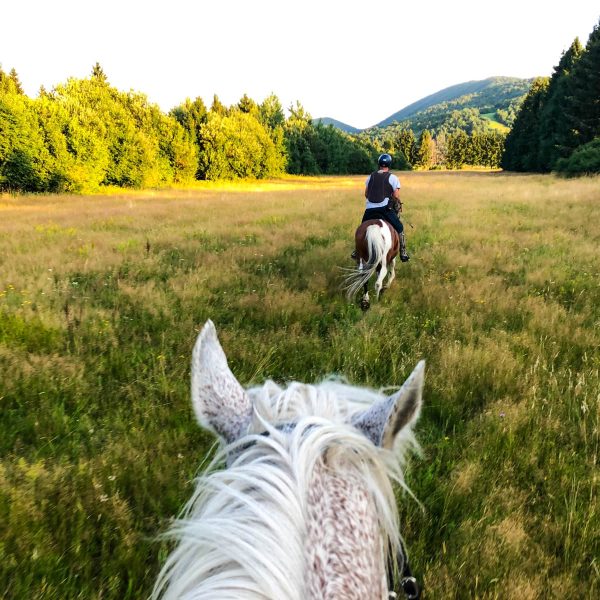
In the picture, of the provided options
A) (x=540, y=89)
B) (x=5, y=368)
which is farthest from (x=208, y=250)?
(x=540, y=89)

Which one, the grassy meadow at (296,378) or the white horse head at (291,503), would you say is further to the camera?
the grassy meadow at (296,378)

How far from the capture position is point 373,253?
22.8ft

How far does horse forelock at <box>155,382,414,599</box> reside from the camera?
0.84 m

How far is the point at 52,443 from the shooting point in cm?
294

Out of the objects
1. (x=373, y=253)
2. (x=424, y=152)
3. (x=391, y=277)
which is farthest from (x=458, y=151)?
(x=373, y=253)

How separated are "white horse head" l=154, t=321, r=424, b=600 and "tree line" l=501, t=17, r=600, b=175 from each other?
34018 millimetres

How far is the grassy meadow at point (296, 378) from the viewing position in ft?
A: 6.95

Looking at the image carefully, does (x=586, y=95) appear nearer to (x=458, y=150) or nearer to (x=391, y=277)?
(x=391, y=277)

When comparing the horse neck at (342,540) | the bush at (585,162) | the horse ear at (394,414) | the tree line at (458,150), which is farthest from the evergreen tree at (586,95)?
the tree line at (458,150)

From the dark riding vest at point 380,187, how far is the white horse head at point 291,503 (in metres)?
6.71

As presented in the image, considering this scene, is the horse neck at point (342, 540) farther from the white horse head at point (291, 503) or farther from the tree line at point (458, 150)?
the tree line at point (458, 150)

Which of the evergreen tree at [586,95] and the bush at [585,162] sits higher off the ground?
the evergreen tree at [586,95]

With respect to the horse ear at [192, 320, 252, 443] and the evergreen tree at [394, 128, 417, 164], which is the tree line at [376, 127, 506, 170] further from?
the horse ear at [192, 320, 252, 443]

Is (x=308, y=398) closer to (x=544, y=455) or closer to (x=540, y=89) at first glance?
(x=544, y=455)
